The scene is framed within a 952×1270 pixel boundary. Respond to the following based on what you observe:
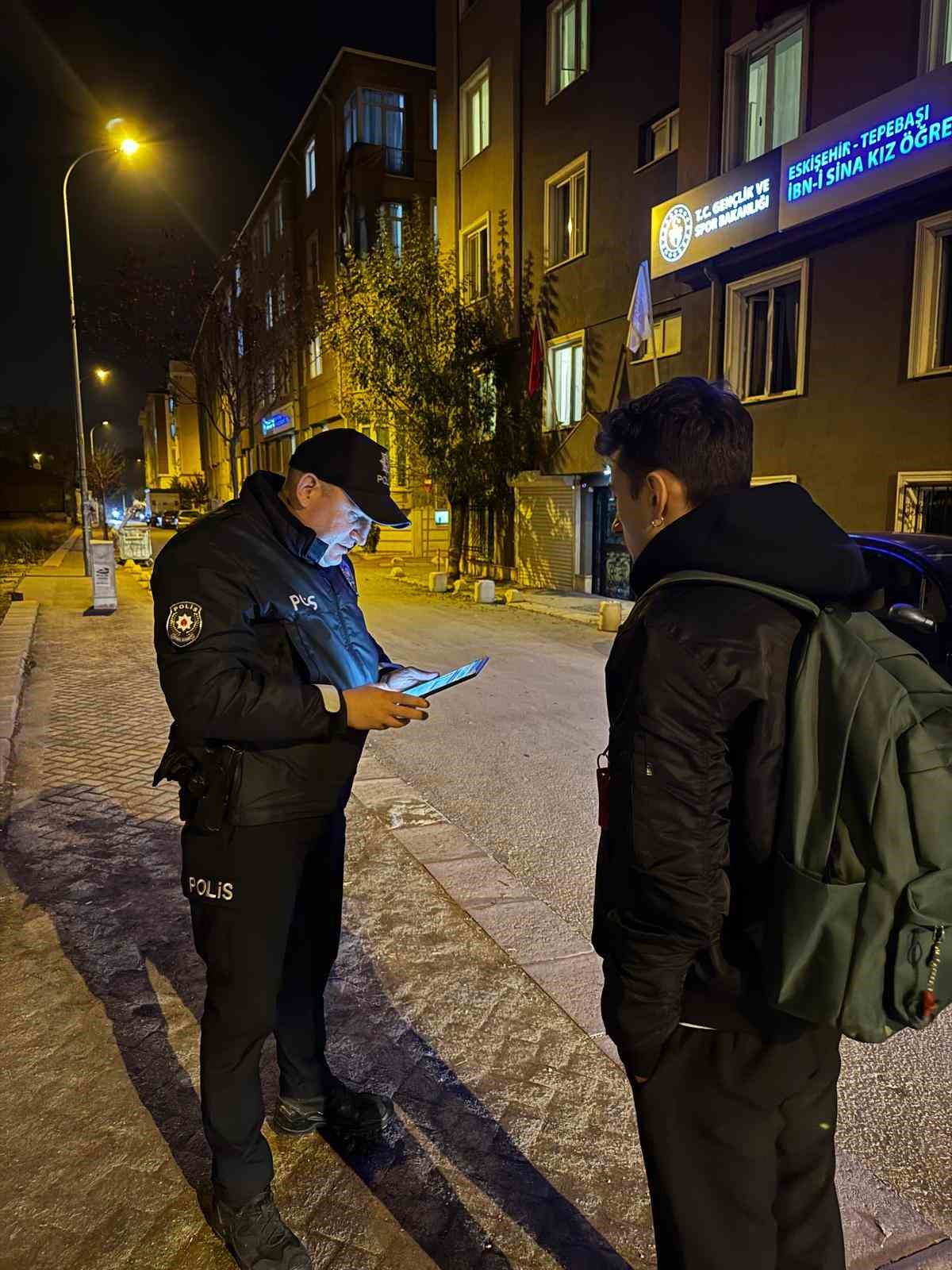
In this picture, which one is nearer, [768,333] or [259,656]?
[259,656]

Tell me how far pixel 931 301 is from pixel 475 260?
14.5 meters

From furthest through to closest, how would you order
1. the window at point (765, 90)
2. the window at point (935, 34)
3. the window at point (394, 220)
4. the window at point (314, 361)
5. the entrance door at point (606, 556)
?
1. the window at point (314, 361)
2. the window at point (394, 220)
3. the entrance door at point (606, 556)
4. the window at point (765, 90)
5. the window at point (935, 34)

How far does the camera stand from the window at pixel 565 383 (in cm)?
1942

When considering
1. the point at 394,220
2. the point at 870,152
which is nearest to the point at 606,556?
the point at 870,152

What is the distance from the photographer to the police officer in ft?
6.88

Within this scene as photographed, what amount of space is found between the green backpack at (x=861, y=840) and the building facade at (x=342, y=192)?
2420 cm

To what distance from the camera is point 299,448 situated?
2.44m

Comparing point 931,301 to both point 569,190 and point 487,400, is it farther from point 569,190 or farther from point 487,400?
point 487,400

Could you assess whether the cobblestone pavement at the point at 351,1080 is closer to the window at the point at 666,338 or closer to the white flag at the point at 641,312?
the white flag at the point at 641,312

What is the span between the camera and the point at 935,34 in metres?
10.8

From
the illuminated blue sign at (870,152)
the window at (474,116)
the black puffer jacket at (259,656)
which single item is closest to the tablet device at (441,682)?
the black puffer jacket at (259,656)

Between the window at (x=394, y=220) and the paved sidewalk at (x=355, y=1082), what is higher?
the window at (x=394, y=220)

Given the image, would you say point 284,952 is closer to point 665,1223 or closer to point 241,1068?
point 241,1068

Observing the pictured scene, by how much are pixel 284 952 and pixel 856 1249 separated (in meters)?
1.71
